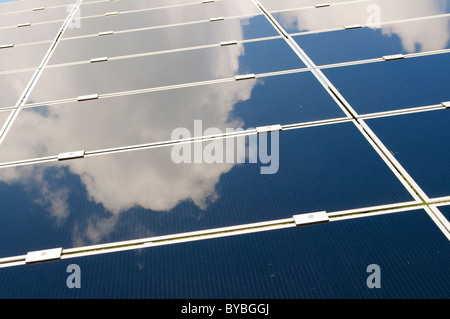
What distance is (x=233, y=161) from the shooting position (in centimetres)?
444

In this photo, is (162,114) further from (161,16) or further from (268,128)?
(161,16)

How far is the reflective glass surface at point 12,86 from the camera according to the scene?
20.8ft

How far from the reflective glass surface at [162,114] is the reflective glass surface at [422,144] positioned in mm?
757

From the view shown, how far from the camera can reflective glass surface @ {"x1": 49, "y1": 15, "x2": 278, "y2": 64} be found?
7594mm

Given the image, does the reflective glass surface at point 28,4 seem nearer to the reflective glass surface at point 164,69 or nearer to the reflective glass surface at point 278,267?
the reflective glass surface at point 164,69

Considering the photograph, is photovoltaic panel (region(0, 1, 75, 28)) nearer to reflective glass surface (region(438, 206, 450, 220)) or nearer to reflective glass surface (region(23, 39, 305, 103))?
reflective glass surface (region(23, 39, 305, 103))

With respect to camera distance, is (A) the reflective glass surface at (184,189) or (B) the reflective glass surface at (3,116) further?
(B) the reflective glass surface at (3,116)

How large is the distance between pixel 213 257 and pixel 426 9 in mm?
8418

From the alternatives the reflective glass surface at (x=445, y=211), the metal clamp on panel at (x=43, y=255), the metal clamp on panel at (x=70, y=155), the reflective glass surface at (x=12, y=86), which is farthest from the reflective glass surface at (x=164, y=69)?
the reflective glass surface at (x=445, y=211)

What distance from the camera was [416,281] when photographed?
300 centimetres

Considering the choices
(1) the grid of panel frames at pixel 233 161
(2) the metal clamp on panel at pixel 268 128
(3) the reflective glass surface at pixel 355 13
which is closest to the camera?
(1) the grid of panel frames at pixel 233 161

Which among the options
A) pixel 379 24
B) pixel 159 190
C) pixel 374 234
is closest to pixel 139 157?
pixel 159 190

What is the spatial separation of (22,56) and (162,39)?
3.26 metres

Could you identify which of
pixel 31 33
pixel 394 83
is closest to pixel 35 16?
pixel 31 33
